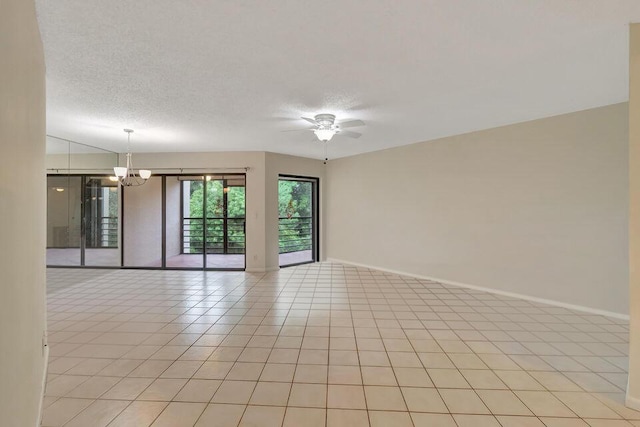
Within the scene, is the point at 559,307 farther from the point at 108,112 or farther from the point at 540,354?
the point at 108,112

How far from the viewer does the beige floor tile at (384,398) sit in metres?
Answer: 1.88

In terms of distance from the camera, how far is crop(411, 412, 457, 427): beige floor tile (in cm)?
174

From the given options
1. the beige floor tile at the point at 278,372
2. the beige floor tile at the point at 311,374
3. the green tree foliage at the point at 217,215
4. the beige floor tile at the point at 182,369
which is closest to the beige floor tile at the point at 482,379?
the beige floor tile at the point at 311,374

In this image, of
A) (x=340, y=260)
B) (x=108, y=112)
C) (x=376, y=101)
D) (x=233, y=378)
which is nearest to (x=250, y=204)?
(x=340, y=260)

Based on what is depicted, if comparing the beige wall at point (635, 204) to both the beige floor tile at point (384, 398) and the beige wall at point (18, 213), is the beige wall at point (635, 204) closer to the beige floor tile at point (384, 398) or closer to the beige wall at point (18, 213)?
the beige floor tile at point (384, 398)

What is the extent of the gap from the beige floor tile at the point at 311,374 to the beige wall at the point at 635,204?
1.99 metres

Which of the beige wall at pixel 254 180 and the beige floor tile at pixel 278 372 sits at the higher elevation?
the beige wall at pixel 254 180

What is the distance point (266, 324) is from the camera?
319 cm

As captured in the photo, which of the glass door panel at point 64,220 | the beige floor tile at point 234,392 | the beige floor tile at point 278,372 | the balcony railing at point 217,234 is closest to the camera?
the beige floor tile at point 234,392

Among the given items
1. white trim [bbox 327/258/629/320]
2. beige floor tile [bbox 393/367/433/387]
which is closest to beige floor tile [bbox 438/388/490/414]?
beige floor tile [bbox 393/367/433/387]

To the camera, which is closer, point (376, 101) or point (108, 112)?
point (376, 101)

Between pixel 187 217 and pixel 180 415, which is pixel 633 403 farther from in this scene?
pixel 187 217

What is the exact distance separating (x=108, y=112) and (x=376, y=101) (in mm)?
3080

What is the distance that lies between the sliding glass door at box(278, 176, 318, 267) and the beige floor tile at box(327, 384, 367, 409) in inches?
175
